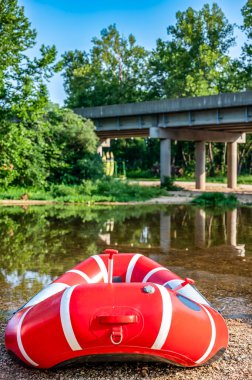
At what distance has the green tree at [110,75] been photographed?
59.8 m

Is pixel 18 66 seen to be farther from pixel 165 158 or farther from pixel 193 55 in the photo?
pixel 193 55

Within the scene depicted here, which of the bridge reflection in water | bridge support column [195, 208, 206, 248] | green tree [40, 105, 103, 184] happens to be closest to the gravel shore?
the bridge reflection in water

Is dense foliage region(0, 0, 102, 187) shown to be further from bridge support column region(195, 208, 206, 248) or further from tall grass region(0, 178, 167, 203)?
bridge support column region(195, 208, 206, 248)

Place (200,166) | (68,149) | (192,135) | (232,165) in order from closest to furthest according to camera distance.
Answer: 1. (68,149)
2. (192,135)
3. (200,166)
4. (232,165)

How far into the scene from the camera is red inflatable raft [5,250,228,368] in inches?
167

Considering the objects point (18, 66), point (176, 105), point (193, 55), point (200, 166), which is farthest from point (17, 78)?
point (193, 55)

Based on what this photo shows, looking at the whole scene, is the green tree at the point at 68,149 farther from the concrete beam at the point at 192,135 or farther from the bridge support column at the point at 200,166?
the bridge support column at the point at 200,166

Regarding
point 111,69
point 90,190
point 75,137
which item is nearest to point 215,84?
point 111,69

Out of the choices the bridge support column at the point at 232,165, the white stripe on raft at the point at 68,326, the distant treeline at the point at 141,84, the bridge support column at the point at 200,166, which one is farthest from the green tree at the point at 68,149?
the white stripe on raft at the point at 68,326

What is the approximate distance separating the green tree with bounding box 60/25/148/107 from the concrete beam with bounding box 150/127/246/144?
2283cm

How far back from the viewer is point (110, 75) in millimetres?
62000

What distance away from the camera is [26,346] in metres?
4.52

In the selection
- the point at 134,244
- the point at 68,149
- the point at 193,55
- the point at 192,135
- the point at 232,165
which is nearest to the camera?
the point at 134,244

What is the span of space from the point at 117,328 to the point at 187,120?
2896cm
